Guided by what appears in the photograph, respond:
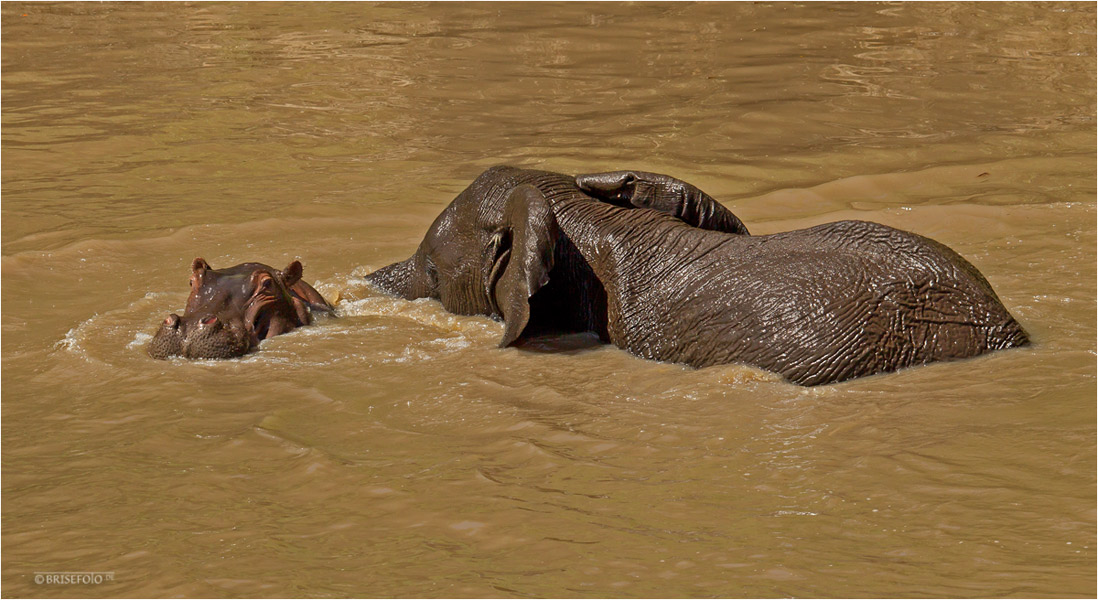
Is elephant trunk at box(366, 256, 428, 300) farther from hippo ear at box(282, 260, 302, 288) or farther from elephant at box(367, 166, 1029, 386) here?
hippo ear at box(282, 260, 302, 288)

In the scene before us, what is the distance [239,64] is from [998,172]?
9.28 meters

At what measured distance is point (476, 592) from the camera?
178 inches

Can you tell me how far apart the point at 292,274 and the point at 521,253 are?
159 centimetres

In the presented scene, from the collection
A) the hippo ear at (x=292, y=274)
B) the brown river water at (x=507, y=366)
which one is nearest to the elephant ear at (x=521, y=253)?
the brown river water at (x=507, y=366)

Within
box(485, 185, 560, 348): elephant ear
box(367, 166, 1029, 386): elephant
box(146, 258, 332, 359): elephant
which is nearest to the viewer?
box(367, 166, 1029, 386): elephant

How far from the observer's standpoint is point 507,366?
7262 mm

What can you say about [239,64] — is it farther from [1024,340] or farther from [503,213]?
[1024,340]

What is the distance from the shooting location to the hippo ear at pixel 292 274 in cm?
793

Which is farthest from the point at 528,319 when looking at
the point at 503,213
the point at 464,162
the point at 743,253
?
the point at 464,162

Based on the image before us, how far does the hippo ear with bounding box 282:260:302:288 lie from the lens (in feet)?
26.0
